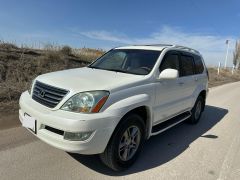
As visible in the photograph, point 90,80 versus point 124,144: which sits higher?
point 90,80

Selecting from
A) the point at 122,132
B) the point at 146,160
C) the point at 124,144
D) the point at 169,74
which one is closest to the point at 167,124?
the point at 146,160

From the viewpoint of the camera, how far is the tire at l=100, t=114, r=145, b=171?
140 inches

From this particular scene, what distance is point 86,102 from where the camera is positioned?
3.38 meters

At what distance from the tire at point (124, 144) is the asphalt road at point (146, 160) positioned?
15 centimetres

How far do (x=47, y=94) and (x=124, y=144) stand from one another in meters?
1.33

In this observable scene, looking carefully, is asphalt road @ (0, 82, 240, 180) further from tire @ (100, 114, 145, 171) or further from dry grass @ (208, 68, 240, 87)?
dry grass @ (208, 68, 240, 87)

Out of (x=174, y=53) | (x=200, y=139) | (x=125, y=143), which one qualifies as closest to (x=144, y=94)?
(x=125, y=143)

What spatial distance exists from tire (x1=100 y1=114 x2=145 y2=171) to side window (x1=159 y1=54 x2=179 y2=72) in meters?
1.20

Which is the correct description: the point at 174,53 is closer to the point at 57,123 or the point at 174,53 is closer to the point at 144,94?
the point at 144,94

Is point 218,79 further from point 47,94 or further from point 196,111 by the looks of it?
point 47,94

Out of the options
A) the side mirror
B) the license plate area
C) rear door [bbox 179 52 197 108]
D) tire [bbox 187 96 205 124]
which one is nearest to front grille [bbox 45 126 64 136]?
the license plate area

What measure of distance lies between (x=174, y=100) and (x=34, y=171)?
2.84 metres

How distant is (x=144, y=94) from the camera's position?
13.1 ft

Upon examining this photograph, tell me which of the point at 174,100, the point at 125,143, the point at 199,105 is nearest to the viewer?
the point at 125,143
